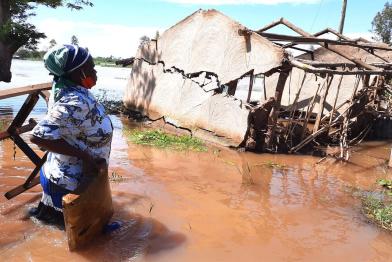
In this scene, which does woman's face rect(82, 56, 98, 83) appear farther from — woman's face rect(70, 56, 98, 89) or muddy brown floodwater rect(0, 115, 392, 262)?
muddy brown floodwater rect(0, 115, 392, 262)

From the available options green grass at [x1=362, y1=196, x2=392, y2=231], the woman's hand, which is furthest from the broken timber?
green grass at [x1=362, y1=196, x2=392, y2=231]

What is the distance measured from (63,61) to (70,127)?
1.70 ft

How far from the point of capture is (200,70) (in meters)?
9.03

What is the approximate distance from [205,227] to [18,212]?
1.86 meters

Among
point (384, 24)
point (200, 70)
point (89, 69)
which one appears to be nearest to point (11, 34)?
point (200, 70)

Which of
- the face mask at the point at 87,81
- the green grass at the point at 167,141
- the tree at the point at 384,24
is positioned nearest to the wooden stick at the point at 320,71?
the green grass at the point at 167,141

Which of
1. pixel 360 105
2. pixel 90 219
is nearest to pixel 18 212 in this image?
pixel 90 219

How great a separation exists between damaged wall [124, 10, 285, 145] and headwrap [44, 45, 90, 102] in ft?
15.1

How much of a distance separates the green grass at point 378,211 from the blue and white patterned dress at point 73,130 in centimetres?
311

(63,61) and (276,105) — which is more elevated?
(63,61)

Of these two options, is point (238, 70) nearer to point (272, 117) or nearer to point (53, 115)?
point (272, 117)

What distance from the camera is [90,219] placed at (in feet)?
10.9

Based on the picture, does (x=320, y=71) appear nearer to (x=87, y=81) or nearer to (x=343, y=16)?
(x=87, y=81)

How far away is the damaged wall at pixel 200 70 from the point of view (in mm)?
7801
